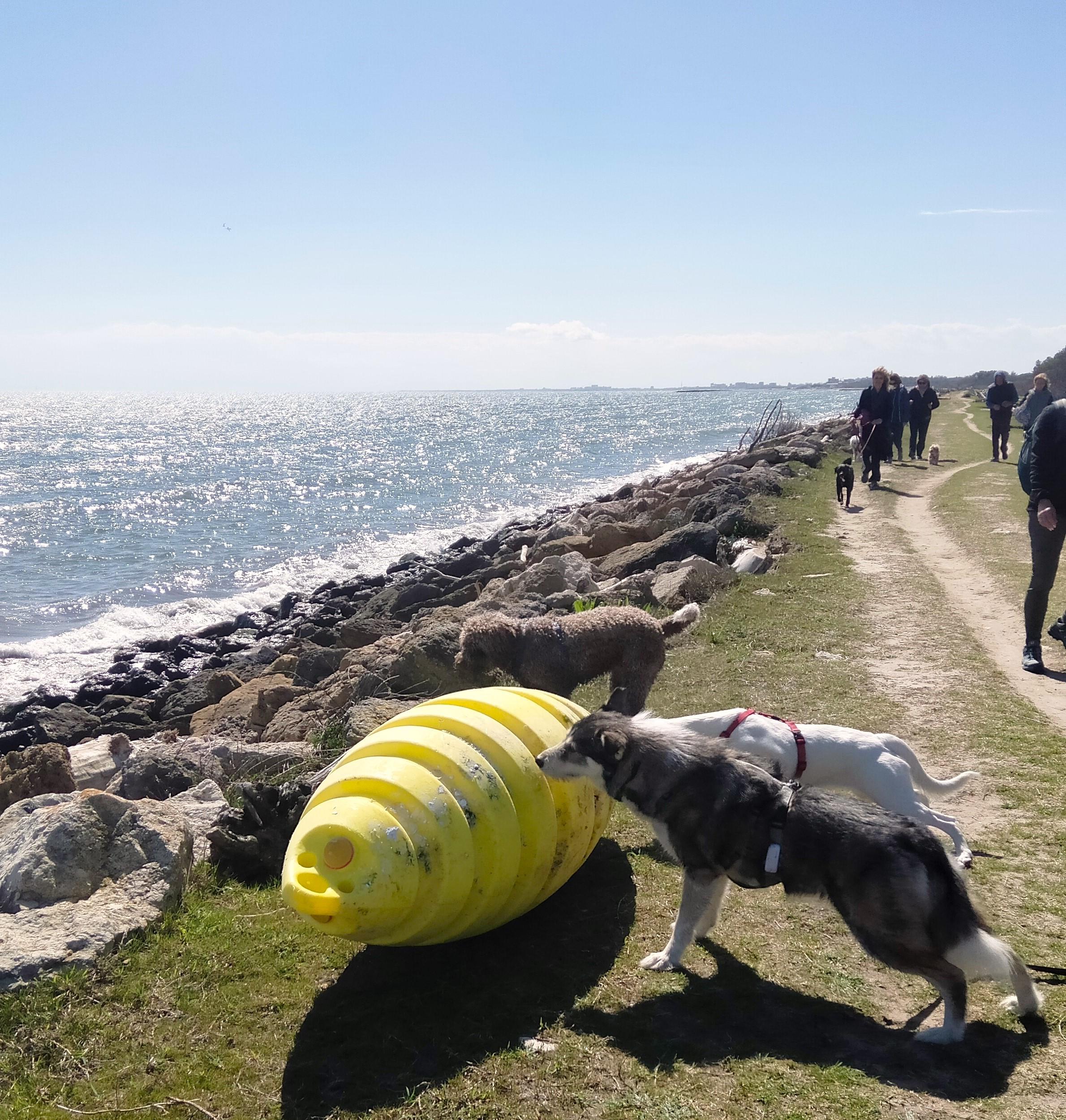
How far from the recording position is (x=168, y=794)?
25.0ft

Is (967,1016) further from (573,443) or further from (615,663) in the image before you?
(573,443)

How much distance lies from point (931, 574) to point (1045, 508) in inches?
208

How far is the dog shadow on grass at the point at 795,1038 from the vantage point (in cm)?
385

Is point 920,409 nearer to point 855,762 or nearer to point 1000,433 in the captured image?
point 1000,433

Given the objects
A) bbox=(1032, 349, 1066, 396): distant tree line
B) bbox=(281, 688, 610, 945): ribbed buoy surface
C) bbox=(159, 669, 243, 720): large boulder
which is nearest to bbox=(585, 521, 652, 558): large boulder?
bbox=(159, 669, 243, 720): large boulder

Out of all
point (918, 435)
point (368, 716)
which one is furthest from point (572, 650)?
point (918, 435)

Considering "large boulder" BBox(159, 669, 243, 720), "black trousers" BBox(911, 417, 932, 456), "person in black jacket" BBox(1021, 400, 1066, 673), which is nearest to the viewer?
"person in black jacket" BBox(1021, 400, 1066, 673)

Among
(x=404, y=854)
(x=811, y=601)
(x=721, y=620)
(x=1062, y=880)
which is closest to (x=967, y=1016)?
(x=1062, y=880)

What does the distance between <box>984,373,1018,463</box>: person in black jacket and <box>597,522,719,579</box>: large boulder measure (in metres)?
12.6

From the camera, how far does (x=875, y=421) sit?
21875 millimetres

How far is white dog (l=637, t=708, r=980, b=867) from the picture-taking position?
18.1 feet

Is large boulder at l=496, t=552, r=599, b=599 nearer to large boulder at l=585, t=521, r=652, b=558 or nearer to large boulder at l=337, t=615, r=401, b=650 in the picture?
large boulder at l=337, t=615, r=401, b=650

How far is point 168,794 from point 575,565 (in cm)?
869

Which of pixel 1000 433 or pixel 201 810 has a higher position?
pixel 1000 433
